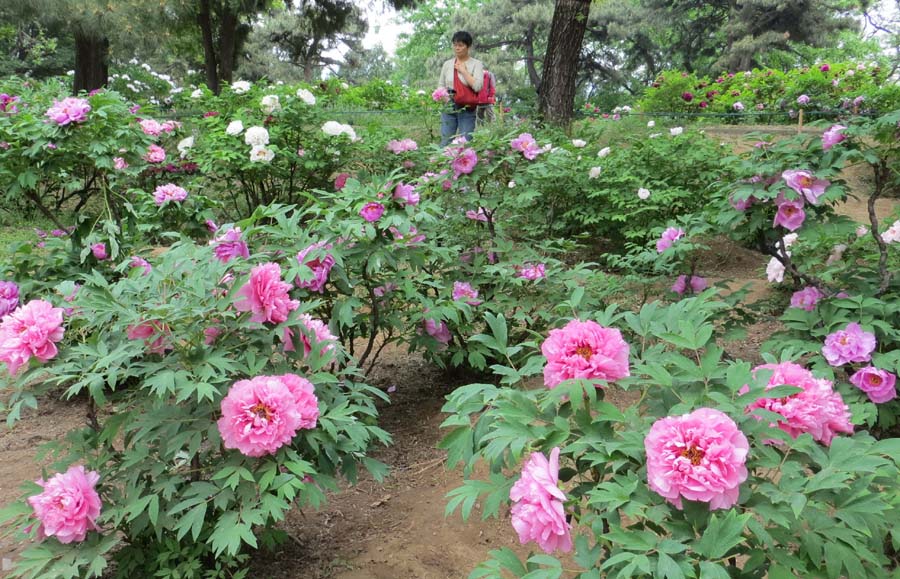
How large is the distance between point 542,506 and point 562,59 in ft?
19.0

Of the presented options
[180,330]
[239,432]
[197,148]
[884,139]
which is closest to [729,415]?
[239,432]

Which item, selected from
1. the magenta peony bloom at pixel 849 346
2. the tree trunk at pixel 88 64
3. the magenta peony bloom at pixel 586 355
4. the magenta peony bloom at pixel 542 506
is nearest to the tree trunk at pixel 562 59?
the magenta peony bloom at pixel 849 346

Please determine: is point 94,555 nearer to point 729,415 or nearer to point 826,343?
point 729,415

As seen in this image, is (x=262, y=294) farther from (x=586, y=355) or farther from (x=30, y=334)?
(x=586, y=355)

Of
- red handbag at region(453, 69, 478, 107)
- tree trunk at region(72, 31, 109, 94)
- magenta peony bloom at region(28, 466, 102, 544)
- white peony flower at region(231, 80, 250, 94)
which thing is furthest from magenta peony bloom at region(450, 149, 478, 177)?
tree trunk at region(72, 31, 109, 94)

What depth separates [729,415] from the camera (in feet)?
3.31

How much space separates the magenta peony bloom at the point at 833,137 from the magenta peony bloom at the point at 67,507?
225cm

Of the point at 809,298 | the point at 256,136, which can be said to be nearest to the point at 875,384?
the point at 809,298

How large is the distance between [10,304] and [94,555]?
1333mm

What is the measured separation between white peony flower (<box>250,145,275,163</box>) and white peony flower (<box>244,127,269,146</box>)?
0.04 m

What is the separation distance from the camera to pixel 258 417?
1.38 m

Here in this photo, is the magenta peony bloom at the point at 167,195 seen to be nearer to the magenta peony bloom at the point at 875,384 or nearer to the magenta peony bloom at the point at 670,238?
the magenta peony bloom at the point at 670,238

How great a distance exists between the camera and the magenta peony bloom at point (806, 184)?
203cm

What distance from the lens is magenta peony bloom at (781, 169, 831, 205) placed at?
203cm
